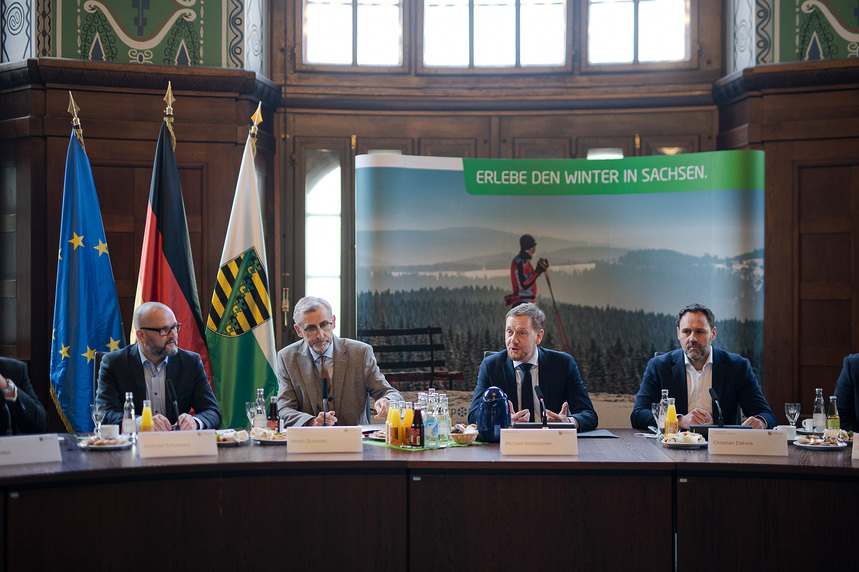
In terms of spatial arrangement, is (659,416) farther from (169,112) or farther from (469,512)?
(169,112)

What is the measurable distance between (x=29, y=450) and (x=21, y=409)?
3.18 feet

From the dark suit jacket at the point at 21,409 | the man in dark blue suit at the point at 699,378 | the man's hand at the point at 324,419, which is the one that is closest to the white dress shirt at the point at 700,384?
the man in dark blue suit at the point at 699,378

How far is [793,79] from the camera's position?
5117 mm

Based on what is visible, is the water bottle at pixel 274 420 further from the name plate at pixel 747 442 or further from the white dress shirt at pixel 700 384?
the white dress shirt at pixel 700 384

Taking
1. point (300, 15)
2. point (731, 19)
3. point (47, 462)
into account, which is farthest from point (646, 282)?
point (47, 462)

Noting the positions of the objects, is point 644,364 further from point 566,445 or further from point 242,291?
point 242,291

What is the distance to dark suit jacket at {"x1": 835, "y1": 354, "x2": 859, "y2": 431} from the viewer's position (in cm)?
389

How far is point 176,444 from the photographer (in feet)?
9.91

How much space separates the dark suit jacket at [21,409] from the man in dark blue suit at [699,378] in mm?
2776

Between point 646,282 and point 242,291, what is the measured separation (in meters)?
2.45

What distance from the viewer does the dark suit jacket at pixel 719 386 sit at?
391 centimetres

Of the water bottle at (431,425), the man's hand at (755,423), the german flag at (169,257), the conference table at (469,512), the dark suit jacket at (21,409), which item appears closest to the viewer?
the conference table at (469,512)

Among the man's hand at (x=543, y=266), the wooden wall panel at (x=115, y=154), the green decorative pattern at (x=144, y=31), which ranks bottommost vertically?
the man's hand at (x=543, y=266)

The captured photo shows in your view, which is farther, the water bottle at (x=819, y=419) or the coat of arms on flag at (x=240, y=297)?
the coat of arms on flag at (x=240, y=297)
